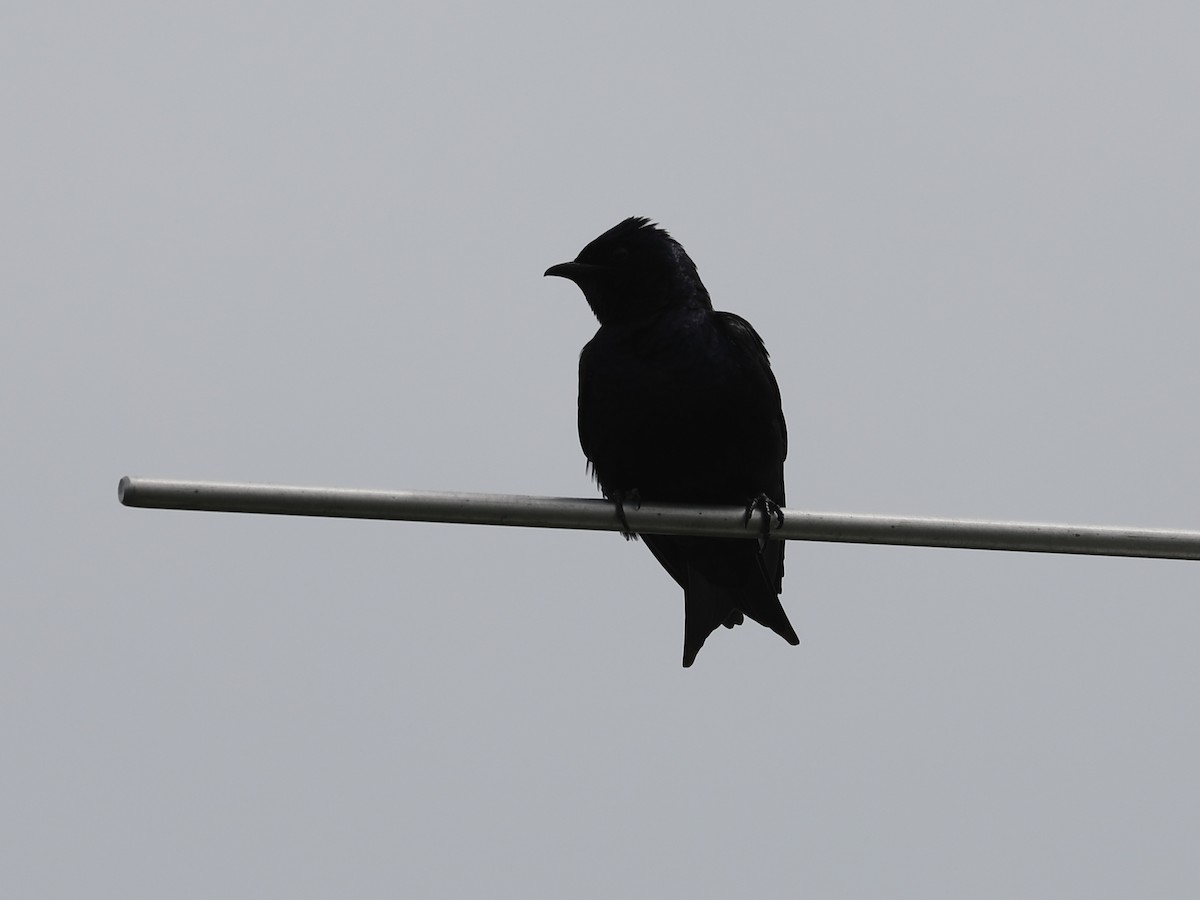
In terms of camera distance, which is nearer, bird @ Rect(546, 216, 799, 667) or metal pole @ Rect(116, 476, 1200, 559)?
metal pole @ Rect(116, 476, 1200, 559)

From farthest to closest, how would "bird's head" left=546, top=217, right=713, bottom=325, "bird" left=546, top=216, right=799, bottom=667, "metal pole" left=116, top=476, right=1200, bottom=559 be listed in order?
1. "bird's head" left=546, top=217, right=713, bottom=325
2. "bird" left=546, top=216, right=799, bottom=667
3. "metal pole" left=116, top=476, right=1200, bottom=559

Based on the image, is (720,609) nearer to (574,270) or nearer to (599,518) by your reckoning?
(574,270)

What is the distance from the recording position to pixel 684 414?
459 cm

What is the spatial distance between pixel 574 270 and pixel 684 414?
80 centimetres

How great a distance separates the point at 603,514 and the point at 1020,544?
85 centimetres

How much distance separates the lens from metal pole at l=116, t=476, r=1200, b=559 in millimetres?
2768

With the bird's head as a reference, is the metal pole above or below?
below

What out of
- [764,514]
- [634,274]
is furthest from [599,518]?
[634,274]

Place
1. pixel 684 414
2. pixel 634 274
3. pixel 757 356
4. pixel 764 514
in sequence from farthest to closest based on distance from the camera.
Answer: pixel 634 274
pixel 757 356
pixel 684 414
pixel 764 514

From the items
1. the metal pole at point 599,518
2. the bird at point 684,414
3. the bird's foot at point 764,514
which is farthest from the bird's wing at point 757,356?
the metal pole at point 599,518

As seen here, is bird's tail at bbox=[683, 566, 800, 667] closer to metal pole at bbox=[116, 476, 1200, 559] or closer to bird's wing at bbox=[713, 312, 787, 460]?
bird's wing at bbox=[713, 312, 787, 460]

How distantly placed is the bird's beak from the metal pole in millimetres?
1956

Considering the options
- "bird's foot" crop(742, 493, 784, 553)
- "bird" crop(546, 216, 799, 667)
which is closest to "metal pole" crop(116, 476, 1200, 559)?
"bird's foot" crop(742, 493, 784, 553)

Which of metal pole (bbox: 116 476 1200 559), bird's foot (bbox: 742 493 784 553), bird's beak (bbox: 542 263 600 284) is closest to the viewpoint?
metal pole (bbox: 116 476 1200 559)
